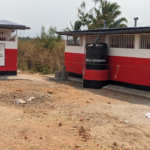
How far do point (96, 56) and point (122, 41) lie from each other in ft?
6.01

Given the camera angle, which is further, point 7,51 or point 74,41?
point 74,41

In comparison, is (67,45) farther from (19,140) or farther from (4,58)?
(19,140)

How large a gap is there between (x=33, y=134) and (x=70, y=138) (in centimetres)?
97

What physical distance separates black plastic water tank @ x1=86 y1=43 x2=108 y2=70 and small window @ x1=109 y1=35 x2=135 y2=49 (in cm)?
95

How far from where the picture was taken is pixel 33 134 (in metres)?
6.86

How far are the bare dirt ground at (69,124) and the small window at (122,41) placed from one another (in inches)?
163

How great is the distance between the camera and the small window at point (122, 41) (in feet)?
47.8

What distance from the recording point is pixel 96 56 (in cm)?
1455

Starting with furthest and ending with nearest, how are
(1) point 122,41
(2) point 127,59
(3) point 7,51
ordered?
(3) point 7,51 < (1) point 122,41 < (2) point 127,59

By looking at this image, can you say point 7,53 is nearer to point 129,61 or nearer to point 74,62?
point 74,62

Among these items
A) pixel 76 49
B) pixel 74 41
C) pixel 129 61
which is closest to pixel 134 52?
pixel 129 61

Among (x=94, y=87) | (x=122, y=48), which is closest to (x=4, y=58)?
(x=94, y=87)

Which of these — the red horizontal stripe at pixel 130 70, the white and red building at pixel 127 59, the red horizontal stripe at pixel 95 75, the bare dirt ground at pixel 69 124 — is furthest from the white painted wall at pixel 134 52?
the bare dirt ground at pixel 69 124

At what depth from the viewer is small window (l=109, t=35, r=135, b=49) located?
574 inches
